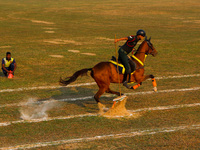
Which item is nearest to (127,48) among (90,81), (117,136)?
(117,136)

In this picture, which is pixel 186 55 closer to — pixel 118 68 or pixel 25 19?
pixel 118 68

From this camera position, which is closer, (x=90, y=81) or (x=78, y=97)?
(x=78, y=97)

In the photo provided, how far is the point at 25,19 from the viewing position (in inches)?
2023

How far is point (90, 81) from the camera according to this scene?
1950 cm

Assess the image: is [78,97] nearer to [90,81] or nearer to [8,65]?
[90,81]

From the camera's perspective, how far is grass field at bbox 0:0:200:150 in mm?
11680

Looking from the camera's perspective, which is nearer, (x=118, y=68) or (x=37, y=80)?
(x=118, y=68)

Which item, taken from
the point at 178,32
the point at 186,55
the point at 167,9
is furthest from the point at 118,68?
the point at 167,9

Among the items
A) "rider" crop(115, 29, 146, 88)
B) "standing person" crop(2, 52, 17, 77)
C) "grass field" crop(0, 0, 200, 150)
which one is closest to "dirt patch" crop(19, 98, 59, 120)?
"grass field" crop(0, 0, 200, 150)

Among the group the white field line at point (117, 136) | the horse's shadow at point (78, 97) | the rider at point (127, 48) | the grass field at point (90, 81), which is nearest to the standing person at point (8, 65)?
the grass field at point (90, 81)

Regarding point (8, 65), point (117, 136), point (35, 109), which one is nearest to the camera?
point (117, 136)

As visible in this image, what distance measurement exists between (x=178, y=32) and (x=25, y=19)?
22.2 m

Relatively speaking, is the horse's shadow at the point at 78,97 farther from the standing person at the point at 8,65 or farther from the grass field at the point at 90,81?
the standing person at the point at 8,65

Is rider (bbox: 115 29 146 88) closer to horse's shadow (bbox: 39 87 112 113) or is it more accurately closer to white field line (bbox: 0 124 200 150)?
horse's shadow (bbox: 39 87 112 113)
